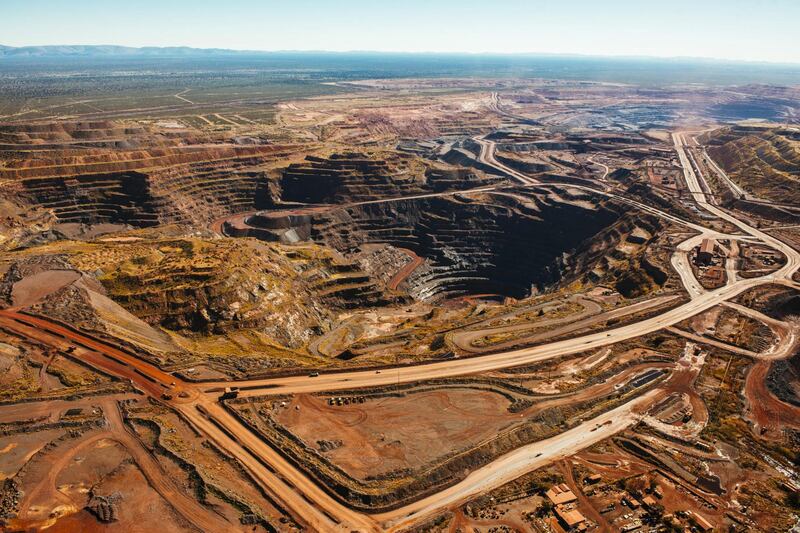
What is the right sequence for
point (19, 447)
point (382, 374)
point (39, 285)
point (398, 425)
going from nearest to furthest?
point (19, 447) < point (398, 425) < point (382, 374) < point (39, 285)

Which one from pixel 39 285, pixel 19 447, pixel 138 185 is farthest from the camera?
pixel 138 185

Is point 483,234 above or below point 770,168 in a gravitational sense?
below

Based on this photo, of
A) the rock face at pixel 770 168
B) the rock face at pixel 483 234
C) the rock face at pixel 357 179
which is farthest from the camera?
the rock face at pixel 357 179

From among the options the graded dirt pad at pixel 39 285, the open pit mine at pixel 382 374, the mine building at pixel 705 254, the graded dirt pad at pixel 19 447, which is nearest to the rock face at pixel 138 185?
the open pit mine at pixel 382 374

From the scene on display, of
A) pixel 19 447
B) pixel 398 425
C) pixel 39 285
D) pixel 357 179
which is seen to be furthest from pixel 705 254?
pixel 39 285

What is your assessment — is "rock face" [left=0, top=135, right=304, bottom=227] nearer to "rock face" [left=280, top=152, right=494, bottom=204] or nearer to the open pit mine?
the open pit mine

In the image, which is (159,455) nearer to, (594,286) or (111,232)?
(594,286)

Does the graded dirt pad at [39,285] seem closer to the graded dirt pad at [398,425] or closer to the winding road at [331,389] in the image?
the winding road at [331,389]

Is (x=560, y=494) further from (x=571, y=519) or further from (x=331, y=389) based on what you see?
(x=331, y=389)
